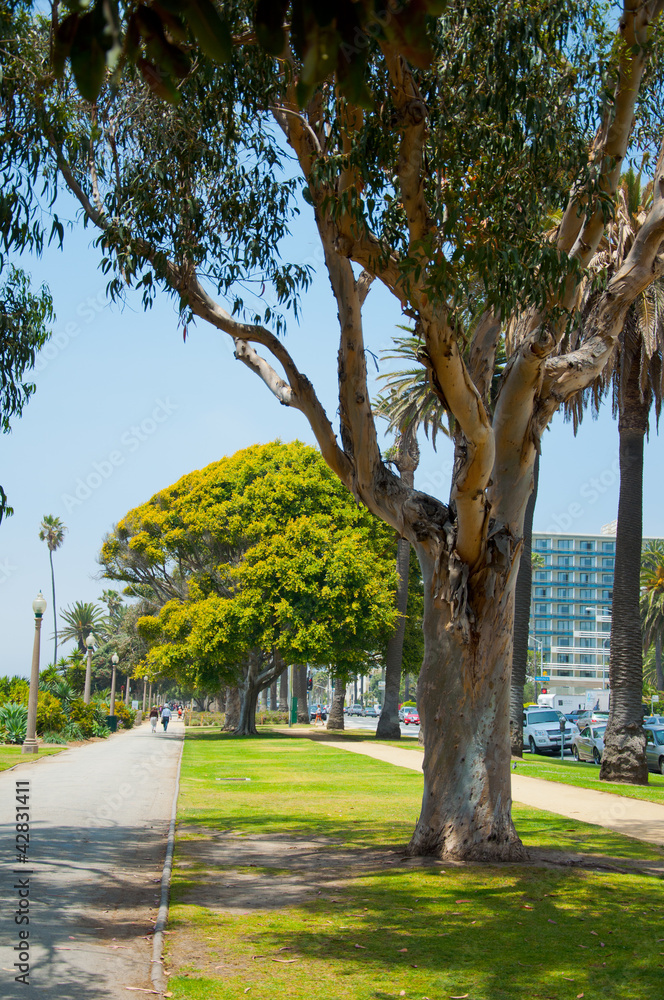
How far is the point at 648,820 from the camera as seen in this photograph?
13570 millimetres

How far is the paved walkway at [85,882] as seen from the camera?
562 centimetres

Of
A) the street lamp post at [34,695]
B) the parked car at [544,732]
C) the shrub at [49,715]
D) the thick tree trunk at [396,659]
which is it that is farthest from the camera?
the thick tree trunk at [396,659]

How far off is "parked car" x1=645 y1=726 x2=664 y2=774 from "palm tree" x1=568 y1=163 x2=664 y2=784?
5479 mm

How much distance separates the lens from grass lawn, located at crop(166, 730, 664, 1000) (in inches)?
222

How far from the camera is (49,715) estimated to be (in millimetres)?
29734

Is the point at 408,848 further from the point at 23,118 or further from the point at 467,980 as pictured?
the point at 23,118

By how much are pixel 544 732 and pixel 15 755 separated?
63.0ft

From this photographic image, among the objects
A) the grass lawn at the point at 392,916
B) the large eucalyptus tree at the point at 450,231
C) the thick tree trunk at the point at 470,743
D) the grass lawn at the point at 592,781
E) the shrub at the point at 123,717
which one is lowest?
the shrub at the point at 123,717

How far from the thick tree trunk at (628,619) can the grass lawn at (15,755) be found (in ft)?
43.7

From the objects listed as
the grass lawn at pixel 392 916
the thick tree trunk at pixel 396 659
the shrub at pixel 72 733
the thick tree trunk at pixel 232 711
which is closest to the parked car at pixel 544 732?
the thick tree trunk at pixel 396 659

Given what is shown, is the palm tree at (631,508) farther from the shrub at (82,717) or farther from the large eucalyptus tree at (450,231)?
the shrub at (82,717)

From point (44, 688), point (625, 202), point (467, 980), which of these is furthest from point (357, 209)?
point (44, 688)

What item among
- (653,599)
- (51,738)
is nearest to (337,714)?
(51,738)

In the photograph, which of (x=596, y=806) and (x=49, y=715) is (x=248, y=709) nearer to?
(x=49, y=715)
